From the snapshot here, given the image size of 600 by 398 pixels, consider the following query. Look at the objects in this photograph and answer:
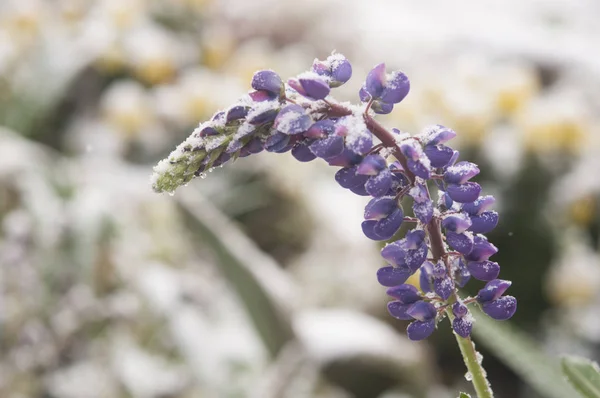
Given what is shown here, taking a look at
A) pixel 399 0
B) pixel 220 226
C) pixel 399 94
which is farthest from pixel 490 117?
pixel 399 0

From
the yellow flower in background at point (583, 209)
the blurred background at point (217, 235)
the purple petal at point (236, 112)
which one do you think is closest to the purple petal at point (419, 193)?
the purple petal at point (236, 112)

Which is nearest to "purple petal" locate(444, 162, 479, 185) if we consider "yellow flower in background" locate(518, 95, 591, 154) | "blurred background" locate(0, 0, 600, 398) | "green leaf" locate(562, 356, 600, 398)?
"green leaf" locate(562, 356, 600, 398)

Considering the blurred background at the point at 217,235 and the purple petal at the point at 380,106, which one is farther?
the blurred background at the point at 217,235

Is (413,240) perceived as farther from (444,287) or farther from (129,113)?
(129,113)

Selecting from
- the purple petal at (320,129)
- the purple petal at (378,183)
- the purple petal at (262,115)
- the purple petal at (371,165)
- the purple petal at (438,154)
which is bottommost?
the purple petal at (378,183)

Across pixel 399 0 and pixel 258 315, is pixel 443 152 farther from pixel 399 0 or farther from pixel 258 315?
pixel 399 0

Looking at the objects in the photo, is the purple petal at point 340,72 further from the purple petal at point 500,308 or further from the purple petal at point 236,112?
the purple petal at point 500,308

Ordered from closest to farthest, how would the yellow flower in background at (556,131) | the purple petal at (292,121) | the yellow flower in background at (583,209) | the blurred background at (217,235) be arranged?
the purple petal at (292,121) < the blurred background at (217,235) < the yellow flower in background at (583,209) < the yellow flower in background at (556,131)

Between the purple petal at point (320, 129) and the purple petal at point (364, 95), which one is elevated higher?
the purple petal at point (364, 95)

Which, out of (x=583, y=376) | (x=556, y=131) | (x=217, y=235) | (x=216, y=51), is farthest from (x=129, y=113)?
(x=583, y=376)
